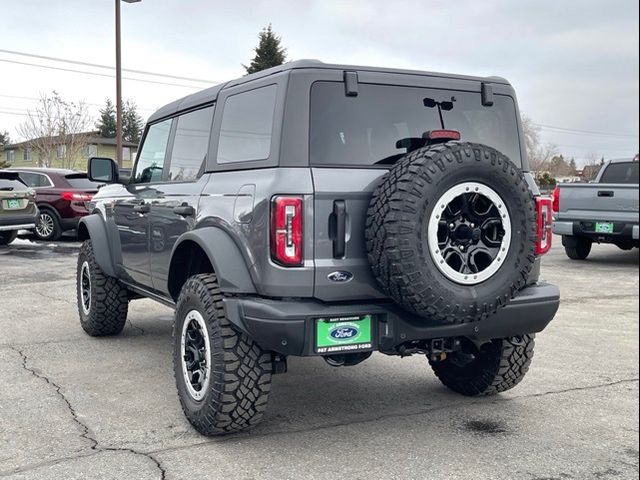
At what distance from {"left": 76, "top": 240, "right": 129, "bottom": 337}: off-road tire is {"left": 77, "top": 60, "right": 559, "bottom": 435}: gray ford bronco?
6.55 feet

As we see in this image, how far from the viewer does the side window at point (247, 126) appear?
3533 millimetres

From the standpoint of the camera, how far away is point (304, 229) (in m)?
3.24

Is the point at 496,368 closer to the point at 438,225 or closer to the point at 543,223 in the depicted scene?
the point at 543,223

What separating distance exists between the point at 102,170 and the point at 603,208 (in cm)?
801

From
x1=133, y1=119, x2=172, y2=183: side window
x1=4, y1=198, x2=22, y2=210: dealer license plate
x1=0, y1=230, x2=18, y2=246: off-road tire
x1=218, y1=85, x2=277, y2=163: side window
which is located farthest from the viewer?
x1=0, y1=230, x2=18, y2=246: off-road tire

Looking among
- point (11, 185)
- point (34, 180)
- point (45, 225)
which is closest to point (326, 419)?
point (11, 185)

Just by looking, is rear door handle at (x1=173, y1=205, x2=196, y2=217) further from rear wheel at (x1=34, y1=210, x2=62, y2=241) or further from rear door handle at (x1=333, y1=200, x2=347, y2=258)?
rear wheel at (x1=34, y1=210, x2=62, y2=241)

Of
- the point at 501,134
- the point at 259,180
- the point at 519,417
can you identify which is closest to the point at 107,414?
the point at 259,180

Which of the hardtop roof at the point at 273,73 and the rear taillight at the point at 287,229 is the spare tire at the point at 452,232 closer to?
the rear taillight at the point at 287,229

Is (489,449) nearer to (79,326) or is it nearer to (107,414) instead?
(107,414)

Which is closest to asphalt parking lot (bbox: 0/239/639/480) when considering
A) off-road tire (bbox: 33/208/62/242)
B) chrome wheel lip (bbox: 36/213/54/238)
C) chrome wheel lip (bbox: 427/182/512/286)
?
chrome wheel lip (bbox: 427/182/512/286)

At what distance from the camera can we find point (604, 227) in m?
10.7

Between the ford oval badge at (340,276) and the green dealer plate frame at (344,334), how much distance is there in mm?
179

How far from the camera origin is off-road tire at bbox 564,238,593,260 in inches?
475
